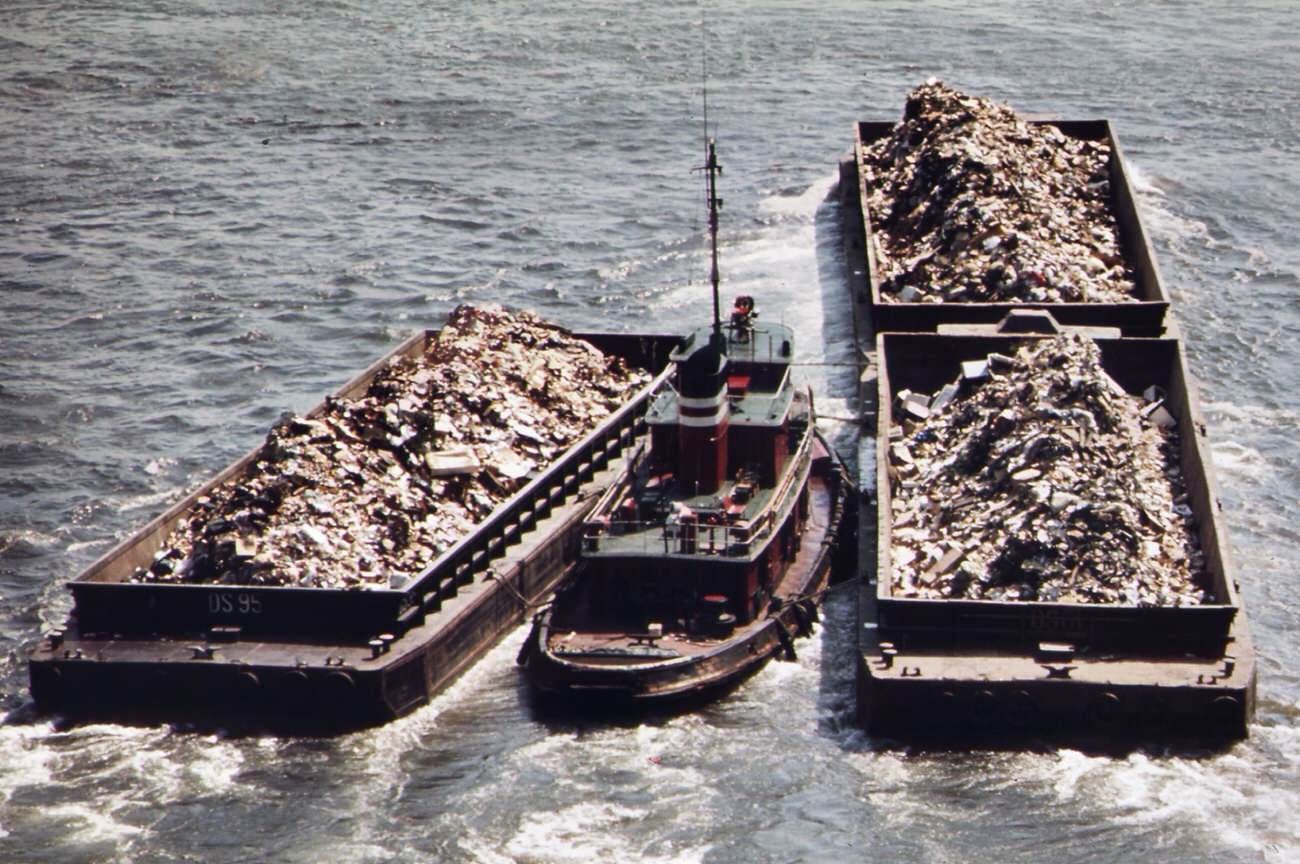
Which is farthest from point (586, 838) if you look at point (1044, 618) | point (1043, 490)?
point (1043, 490)

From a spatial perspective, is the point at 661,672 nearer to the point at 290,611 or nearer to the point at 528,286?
the point at 290,611

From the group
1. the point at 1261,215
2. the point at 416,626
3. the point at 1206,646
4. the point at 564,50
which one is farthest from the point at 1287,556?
the point at 564,50

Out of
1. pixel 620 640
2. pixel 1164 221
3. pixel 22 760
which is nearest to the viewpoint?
pixel 22 760

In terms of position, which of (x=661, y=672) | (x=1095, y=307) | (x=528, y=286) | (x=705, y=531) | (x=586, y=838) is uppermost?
(x=1095, y=307)

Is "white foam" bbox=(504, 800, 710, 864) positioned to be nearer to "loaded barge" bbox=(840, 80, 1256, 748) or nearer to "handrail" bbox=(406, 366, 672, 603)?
"loaded barge" bbox=(840, 80, 1256, 748)

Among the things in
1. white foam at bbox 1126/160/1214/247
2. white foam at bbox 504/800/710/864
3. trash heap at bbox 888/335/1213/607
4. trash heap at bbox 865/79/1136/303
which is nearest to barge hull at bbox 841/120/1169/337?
trash heap at bbox 865/79/1136/303
